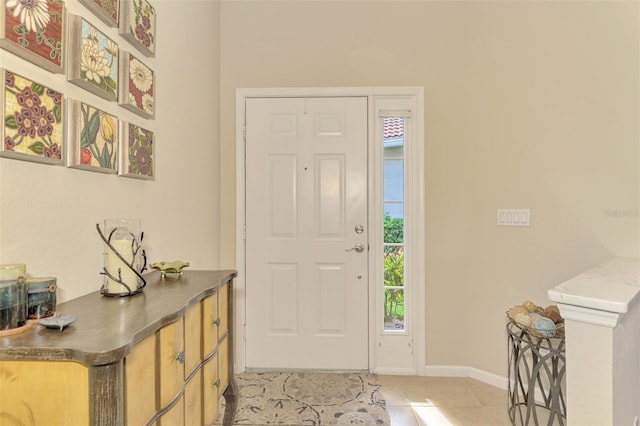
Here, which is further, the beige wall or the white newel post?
the beige wall

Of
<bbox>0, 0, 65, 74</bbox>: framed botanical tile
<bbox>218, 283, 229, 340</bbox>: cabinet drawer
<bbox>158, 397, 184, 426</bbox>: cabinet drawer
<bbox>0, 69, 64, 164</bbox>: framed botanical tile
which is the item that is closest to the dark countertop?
<bbox>218, 283, 229, 340</bbox>: cabinet drawer

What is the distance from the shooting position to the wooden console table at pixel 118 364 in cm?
65

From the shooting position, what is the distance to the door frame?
248cm

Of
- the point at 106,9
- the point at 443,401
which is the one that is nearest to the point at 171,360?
the point at 106,9

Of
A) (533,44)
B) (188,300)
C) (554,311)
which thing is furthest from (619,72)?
(188,300)

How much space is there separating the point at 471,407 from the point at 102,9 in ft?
9.10

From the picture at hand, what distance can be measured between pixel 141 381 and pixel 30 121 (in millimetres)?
775

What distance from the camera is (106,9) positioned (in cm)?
124

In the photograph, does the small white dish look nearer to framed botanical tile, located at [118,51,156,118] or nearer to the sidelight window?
framed botanical tile, located at [118,51,156,118]

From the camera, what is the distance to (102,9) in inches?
47.9

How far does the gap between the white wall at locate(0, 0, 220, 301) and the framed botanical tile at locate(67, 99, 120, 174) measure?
1.4 inches

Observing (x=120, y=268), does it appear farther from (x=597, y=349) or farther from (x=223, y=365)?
(x=597, y=349)

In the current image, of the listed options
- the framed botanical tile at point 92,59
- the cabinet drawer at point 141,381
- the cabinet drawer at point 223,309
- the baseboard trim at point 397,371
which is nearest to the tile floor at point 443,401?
the baseboard trim at point 397,371

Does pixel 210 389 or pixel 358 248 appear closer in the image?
pixel 210 389
